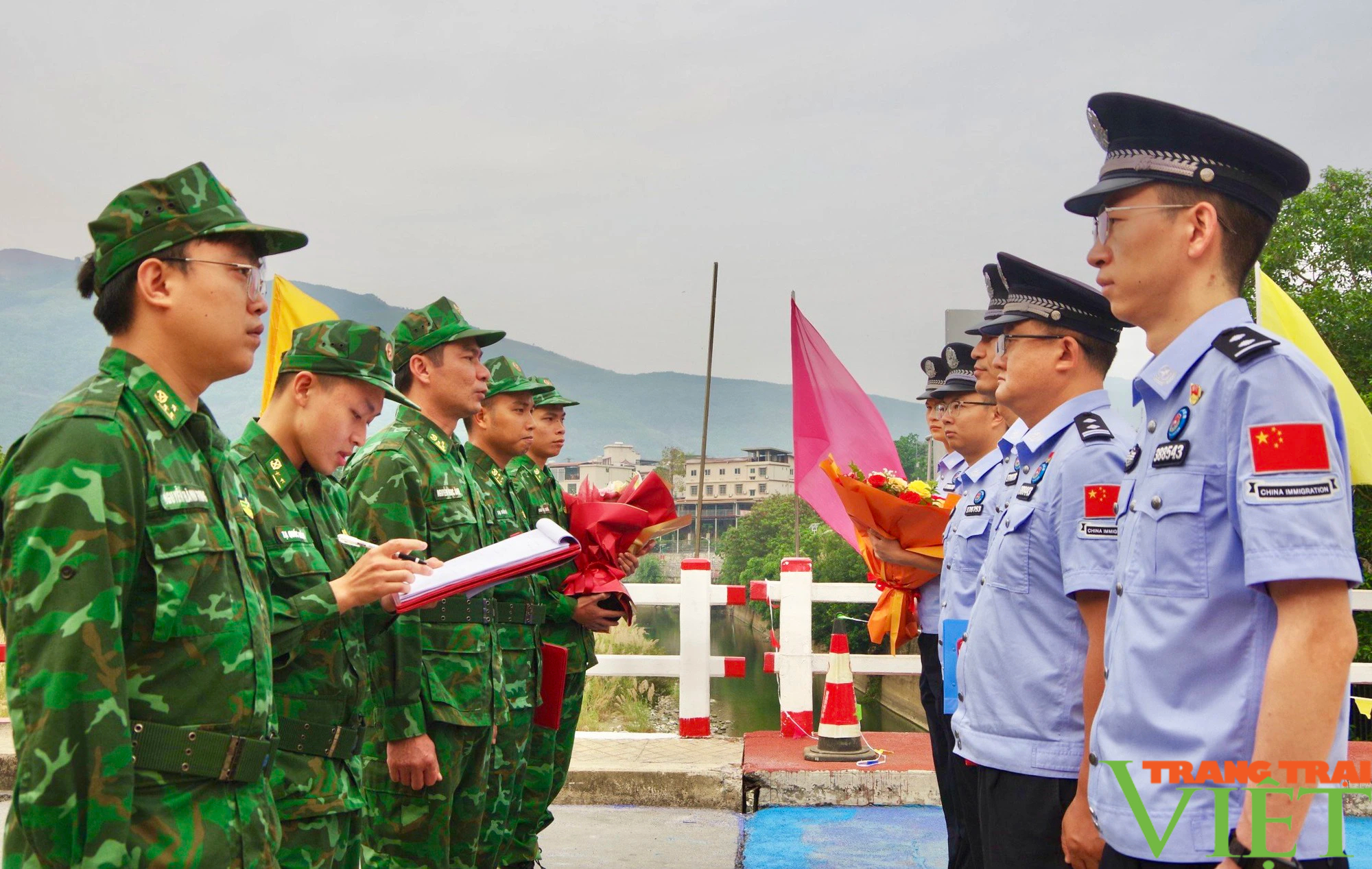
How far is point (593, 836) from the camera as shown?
5879 millimetres

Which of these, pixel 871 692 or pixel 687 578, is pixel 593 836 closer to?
pixel 687 578

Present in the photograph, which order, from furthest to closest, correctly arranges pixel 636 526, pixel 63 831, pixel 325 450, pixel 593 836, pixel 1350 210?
pixel 1350 210 < pixel 593 836 < pixel 636 526 < pixel 325 450 < pixel 63 831

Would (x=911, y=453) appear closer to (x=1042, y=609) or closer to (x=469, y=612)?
(x=469, y=612)

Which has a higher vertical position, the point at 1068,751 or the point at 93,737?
the point at 93,737

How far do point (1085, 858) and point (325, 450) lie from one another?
2.27 meters

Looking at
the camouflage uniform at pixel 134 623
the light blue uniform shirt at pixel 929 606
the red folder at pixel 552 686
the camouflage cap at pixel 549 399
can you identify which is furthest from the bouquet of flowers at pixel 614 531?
the camouflage uniform at pixel 134 623

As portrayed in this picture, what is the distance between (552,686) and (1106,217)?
3.50m

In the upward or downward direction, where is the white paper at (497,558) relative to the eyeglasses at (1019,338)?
downward

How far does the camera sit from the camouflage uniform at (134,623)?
180cm

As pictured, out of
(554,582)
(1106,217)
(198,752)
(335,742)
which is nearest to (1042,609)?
(1106,217)

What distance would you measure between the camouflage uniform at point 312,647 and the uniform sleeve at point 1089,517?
5.95 feet

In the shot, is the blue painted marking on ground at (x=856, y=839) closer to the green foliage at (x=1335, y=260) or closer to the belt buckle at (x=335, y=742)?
the belt buckle at (x=335, y=742)

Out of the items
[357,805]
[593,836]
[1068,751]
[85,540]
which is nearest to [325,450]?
[357,805]

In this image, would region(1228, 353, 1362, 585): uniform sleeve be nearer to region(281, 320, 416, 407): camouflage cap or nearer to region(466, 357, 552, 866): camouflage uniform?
region(281, 320, 416, 407): camouflage cap
